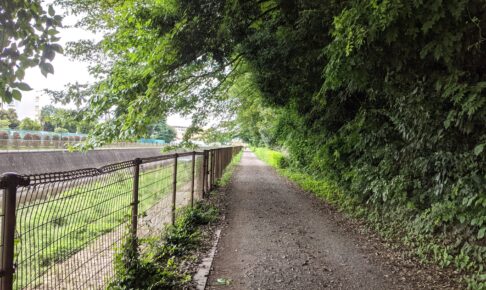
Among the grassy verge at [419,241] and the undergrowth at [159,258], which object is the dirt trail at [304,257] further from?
the undergrowth at [159,258]

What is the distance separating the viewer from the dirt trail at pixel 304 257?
14.2 ft

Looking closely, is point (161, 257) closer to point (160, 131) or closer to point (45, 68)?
point (45, 68)

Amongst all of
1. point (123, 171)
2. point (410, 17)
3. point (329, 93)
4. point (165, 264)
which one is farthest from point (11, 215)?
point (329, 93)

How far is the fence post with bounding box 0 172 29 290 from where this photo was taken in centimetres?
196

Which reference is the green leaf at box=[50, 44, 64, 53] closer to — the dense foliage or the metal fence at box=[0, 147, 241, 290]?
the metal fence at box=[0, 147, 241, 290]

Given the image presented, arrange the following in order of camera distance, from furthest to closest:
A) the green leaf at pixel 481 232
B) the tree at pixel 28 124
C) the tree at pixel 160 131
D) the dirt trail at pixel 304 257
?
the tree at pixel 28 124 < the tree at pixel 160 131 < the dirt trail at pixel 304 257 < the green leaf at pixel 481 232

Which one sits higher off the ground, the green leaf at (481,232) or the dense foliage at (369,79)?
the dense foliage at (369,79)

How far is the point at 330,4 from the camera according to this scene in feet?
19.0

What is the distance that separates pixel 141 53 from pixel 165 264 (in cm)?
367

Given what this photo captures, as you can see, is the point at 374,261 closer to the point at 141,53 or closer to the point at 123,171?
the point at 123,171

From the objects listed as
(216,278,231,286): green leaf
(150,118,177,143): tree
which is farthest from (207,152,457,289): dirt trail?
(150,118,177,143): tree

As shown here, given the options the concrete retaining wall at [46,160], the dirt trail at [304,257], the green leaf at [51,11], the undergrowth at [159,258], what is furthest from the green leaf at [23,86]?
the concrete retaining wall at [46,160]

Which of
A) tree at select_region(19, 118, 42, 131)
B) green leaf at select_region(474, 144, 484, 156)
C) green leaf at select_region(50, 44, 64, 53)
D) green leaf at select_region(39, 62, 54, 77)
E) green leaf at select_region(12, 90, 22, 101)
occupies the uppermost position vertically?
tree at select_region(19, 118, 42, 131)

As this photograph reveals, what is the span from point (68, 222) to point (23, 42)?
4.53ft
